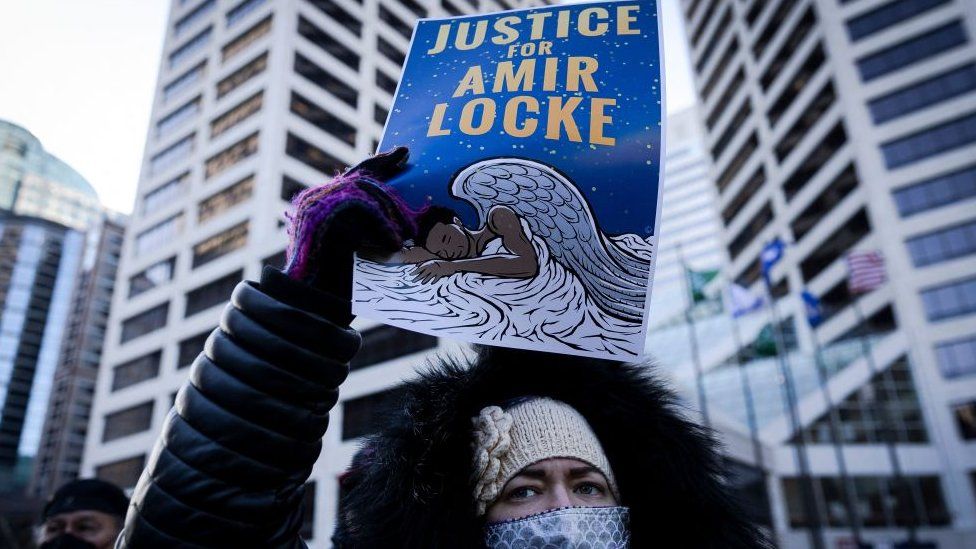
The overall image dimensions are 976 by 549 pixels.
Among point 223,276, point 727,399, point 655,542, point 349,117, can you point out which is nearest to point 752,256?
point 727,399

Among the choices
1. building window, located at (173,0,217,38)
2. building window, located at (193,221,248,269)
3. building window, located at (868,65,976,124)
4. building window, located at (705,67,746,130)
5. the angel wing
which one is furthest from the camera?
building window, located at (705,67,746,130)

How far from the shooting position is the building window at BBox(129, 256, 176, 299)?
3381 centimetres

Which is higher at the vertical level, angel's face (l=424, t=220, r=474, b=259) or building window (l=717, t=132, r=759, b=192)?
building window (l=717, t=132, r=759, b=192)

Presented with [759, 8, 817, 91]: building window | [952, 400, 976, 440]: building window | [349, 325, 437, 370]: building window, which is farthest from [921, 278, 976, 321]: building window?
[349, 325, 437, 370]: building window

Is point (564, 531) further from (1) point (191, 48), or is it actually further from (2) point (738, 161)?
(2) point (738, 161)

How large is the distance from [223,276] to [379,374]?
11638 millimetres

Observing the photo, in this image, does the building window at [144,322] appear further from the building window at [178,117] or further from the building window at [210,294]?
the building window at [178,117]

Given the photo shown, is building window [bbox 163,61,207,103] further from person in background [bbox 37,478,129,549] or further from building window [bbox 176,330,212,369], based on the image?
person in background [bbox 37,478,129,549]

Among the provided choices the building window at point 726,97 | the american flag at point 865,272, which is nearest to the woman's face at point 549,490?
the american flag at point 865,272

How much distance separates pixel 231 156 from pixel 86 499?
106 ft

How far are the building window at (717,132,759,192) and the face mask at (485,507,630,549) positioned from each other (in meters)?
45.2

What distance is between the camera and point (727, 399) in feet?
105

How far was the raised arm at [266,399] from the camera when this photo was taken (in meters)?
1.21

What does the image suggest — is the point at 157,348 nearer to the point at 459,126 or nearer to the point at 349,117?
the point at 349,117
